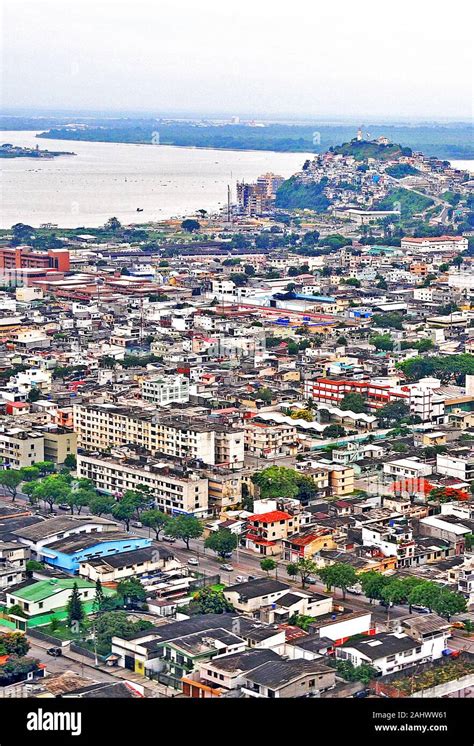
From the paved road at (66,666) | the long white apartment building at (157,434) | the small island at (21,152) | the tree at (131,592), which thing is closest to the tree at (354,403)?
the long white apartment building at (157,434)

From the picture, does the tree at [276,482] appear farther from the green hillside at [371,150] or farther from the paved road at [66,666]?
the green hillside at [371,150]

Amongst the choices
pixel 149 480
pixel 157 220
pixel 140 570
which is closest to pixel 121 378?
pixel 149 480

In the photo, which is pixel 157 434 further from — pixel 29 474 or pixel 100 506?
pixel 100 506

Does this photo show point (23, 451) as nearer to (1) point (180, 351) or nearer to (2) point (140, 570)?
(2) point (140, 570)

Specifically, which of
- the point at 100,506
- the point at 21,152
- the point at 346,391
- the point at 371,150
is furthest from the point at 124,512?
the point at 21,152

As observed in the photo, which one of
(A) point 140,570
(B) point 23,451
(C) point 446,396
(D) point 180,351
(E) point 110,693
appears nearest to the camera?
(E) point 110,693

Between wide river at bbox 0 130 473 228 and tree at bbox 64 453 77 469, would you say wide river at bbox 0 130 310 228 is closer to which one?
wide river at bbox 0 130 473 228
